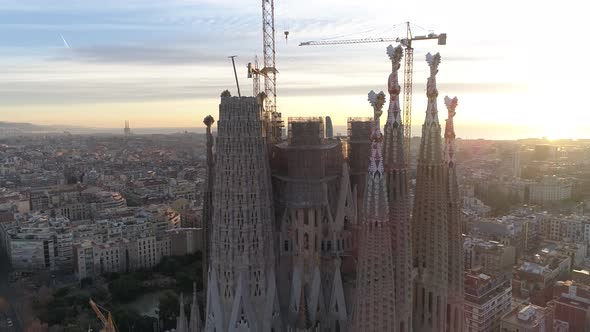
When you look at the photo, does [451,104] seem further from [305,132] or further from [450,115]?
[305,132]

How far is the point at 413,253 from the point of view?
Result: 1352 centimetres

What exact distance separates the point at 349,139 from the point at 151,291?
20.9m

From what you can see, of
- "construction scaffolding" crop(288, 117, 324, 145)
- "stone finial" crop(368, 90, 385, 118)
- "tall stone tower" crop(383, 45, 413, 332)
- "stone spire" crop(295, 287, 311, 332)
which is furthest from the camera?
"construction scaffolding" crop(288, 117, 324, 145)

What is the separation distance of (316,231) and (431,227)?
329 centimetres

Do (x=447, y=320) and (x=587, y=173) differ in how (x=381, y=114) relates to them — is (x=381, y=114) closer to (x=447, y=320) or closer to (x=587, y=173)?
(x=447, y=320)

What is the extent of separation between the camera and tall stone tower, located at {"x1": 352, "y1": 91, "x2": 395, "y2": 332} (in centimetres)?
1090

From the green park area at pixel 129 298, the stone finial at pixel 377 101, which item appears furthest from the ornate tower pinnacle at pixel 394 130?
the green park area at pixel 129 298

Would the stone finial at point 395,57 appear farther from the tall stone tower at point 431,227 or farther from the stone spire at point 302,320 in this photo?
the stone spire at point 302,320

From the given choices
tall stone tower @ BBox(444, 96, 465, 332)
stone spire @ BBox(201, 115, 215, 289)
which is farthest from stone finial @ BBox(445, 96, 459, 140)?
stone spire @ BBox(201, 115, 215, 289)

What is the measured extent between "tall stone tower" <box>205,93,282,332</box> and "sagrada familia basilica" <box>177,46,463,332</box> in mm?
28

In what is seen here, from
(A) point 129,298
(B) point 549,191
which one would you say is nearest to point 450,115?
(A) point 129,298

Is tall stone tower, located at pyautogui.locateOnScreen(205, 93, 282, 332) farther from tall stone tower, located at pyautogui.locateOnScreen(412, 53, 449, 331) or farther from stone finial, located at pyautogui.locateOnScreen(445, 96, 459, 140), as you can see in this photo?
stone finial, located at pyautogui.locateOnScreen(445, 96, 459, 140)

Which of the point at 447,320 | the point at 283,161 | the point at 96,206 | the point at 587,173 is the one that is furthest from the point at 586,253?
the point at 96,206

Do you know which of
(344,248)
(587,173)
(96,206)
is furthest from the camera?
(587,173)
